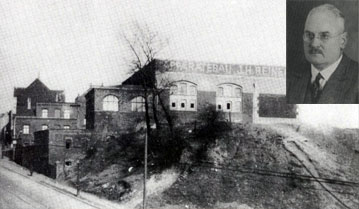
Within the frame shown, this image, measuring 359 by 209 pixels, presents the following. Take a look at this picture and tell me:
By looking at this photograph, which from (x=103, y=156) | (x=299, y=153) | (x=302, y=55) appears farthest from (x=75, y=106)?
(x=302, y=55)

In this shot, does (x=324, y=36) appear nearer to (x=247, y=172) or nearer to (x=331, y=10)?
(x=331, y=10)

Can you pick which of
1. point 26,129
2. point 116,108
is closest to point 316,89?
point 116,108

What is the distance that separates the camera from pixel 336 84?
36.6ft

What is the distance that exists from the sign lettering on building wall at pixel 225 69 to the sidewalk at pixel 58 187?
7.89 m

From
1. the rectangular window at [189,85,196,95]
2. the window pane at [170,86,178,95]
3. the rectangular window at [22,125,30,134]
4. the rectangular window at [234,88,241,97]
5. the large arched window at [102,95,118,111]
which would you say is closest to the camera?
the window pane at [170,86,178,95]

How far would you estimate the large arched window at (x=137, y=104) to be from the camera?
23566 millimetres

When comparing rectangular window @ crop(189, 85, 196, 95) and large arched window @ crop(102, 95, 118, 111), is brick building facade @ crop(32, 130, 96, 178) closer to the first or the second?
large arched window @ crop(102, 95, 118, 111)

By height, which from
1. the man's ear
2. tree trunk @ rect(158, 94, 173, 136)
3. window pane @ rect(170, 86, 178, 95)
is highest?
the man's ear

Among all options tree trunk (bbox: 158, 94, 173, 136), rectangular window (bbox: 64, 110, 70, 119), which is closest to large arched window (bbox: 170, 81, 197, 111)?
tree trunk (bbox: 158, 94, 173, 136)

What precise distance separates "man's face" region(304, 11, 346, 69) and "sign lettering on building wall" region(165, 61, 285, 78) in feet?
37.8

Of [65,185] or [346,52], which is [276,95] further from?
[346,52]

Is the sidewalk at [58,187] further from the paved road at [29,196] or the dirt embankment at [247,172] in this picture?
the dirt embankment at [247,172]

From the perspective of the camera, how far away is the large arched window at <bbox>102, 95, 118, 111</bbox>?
2438 centimetres

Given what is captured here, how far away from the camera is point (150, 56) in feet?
67.3
